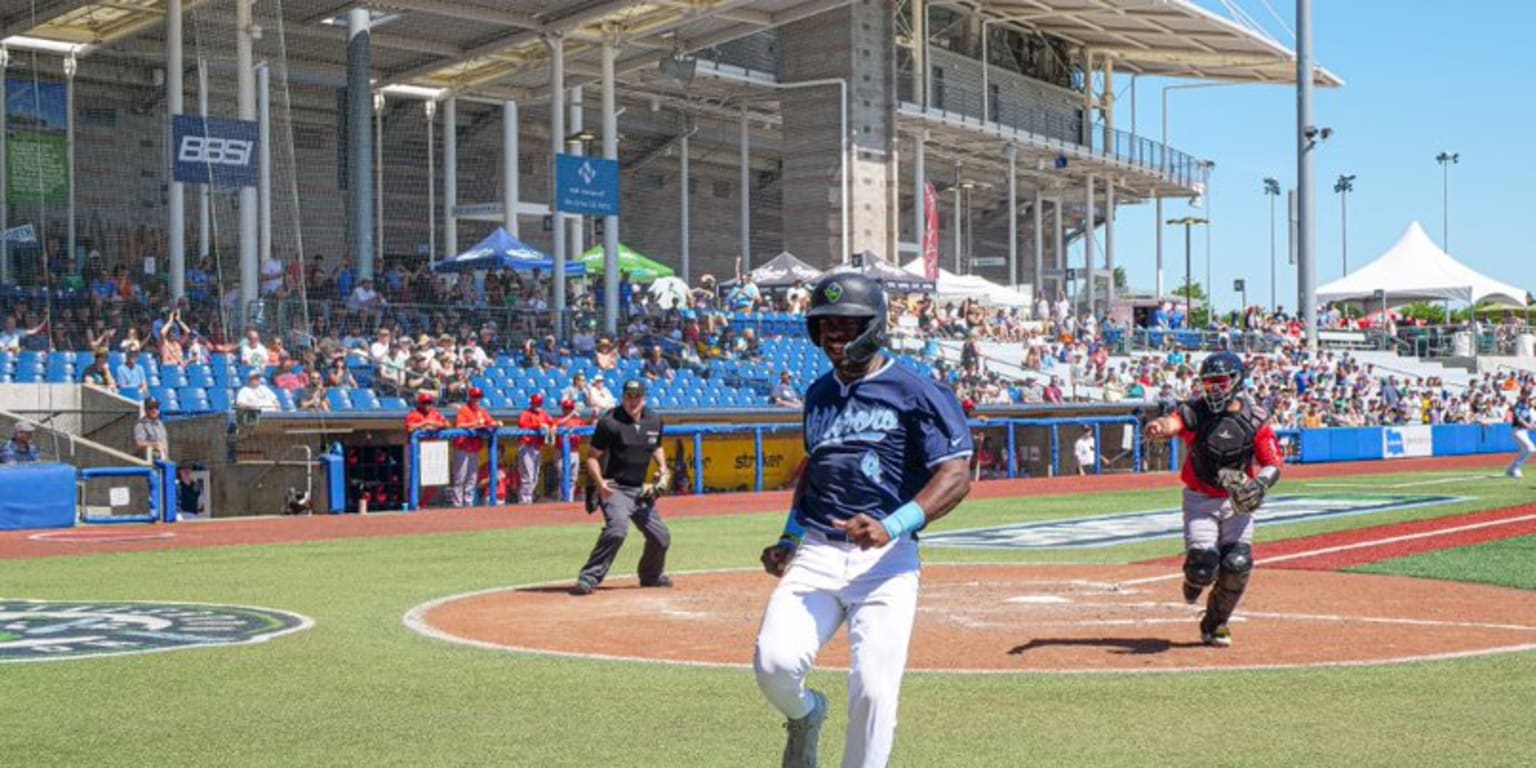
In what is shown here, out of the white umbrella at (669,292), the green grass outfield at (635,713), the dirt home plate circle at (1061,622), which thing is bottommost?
the dirt home plate circle at (1061,622)

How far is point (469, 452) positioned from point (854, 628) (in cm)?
2194

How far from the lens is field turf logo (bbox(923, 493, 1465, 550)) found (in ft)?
Answer: 64.6

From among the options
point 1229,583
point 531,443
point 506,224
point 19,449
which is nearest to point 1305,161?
point 506,224

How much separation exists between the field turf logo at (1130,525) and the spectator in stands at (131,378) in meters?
12.6

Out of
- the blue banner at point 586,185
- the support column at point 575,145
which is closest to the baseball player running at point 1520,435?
the blue banner at point 586,185

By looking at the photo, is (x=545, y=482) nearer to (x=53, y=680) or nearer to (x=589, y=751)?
(x=53, y=680)

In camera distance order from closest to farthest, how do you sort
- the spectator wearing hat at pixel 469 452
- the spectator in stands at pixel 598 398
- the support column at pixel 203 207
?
the spectator wearing hat at pixel 469 452 < the spectator in stands at pixel 598 398 < the support column at pixel 203 207

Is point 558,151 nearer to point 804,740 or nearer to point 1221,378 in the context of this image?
point 1221,378

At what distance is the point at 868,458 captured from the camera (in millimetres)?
6297

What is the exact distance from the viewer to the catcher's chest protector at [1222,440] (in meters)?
10.9

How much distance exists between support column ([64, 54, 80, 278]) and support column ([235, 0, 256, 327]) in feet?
9.31

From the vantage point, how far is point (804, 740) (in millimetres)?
6117

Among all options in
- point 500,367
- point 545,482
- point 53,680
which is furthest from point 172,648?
point 500,367

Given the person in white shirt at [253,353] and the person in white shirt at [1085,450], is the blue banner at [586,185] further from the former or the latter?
the person in white shirt at [1085,450]
